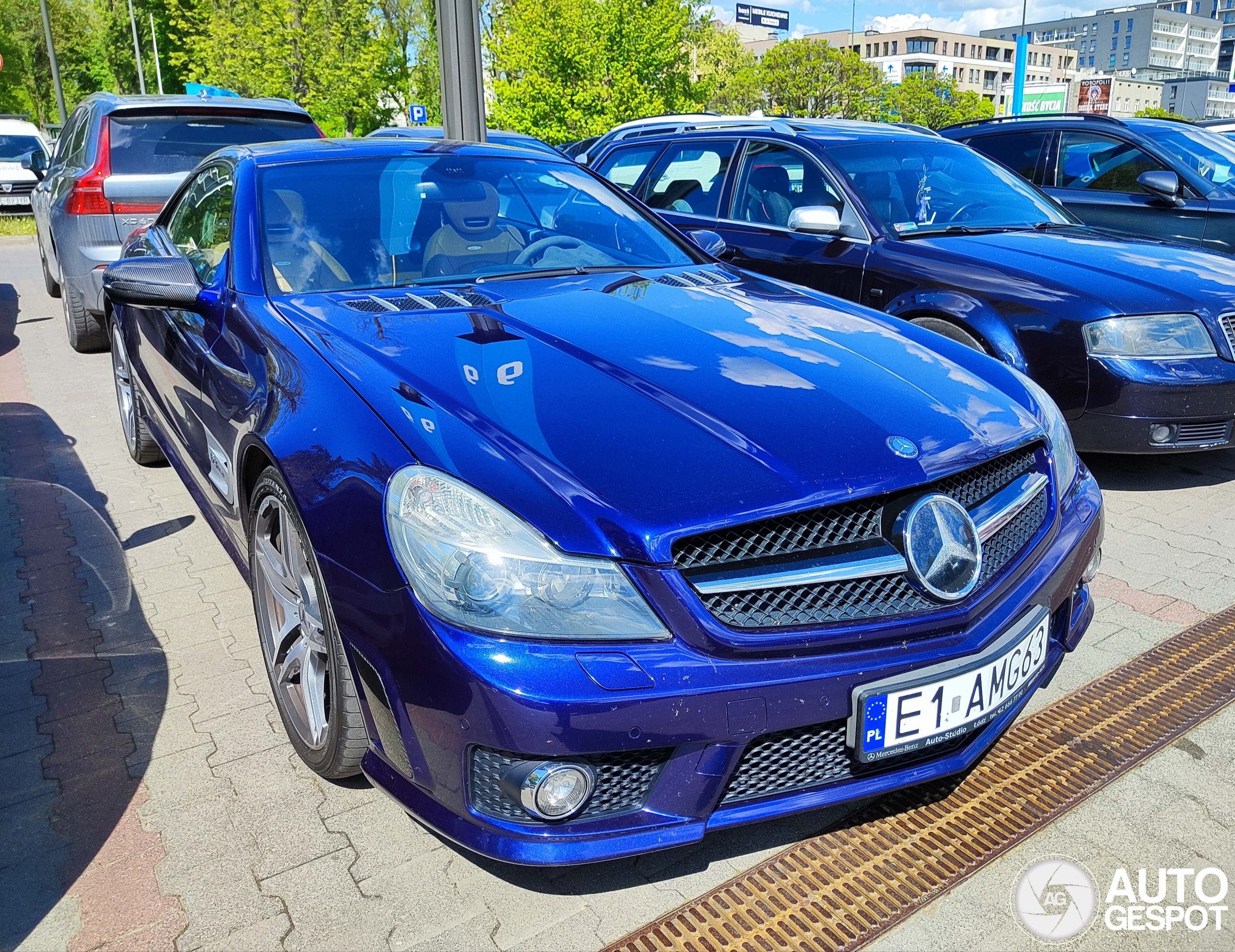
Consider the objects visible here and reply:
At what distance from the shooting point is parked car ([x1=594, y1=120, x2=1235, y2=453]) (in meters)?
4.30

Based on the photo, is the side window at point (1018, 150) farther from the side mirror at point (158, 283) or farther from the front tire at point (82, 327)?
the front tire at point (82, 327)

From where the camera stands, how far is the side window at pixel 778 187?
209 inches

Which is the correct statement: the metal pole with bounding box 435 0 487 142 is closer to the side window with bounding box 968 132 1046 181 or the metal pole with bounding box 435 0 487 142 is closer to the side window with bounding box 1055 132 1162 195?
the side window with bounding box 968 132 1046 181

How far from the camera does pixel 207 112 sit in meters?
6.66

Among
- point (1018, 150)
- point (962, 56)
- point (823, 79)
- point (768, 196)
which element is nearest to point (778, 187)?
point (768, 196)

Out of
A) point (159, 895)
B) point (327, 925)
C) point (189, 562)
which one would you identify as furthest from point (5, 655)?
point (327, 925)

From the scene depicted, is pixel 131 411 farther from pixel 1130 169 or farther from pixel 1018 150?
pixel 1130 169

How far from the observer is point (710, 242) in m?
3.91

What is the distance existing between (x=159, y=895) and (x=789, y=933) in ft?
4.36

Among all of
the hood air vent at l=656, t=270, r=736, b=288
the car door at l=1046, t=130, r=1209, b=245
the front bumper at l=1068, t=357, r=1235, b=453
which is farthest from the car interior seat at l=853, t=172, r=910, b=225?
the car door at l=1046, t=130, r=1209, b=245

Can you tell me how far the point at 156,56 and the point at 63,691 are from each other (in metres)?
Result: 51.0

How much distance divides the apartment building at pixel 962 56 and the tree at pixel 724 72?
144 feet

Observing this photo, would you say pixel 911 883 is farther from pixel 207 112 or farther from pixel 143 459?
pixel 207 112

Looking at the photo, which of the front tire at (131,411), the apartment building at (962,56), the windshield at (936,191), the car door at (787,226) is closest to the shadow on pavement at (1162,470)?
the windshield at (936,191)
